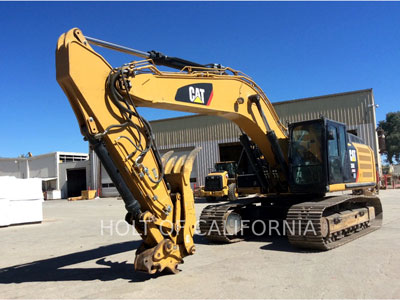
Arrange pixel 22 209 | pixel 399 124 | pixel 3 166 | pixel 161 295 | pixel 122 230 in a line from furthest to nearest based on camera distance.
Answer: pixel 399 124 → pixel 3 166 → pixel 22 209 → pixel 122 230 → pixel 161 295

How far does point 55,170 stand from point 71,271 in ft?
131

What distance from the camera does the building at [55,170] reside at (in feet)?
140

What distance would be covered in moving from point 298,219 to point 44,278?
497 cm

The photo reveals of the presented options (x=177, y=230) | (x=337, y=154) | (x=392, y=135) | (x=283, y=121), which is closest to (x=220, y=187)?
(x=283, y=121)

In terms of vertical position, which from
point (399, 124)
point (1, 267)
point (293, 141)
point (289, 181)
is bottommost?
point (1, 267)

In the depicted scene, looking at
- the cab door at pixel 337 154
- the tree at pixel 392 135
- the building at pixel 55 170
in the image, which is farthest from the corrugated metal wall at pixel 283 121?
the tree at pixel 392 135

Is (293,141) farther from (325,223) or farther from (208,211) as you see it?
(208,211)

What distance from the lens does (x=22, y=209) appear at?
15.1 meters

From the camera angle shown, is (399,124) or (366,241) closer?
(366,241)

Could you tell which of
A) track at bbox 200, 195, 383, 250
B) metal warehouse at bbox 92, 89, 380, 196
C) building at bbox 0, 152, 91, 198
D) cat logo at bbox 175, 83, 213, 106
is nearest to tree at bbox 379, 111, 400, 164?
metal warehouse at bbox 92, 89, 380, 196

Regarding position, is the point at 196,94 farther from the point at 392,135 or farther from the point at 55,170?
the point at 392,135

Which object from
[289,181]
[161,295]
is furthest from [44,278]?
[289,181]

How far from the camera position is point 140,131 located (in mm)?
5754

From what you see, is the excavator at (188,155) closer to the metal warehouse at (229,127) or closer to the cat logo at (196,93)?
the cat logo at (196,93)
